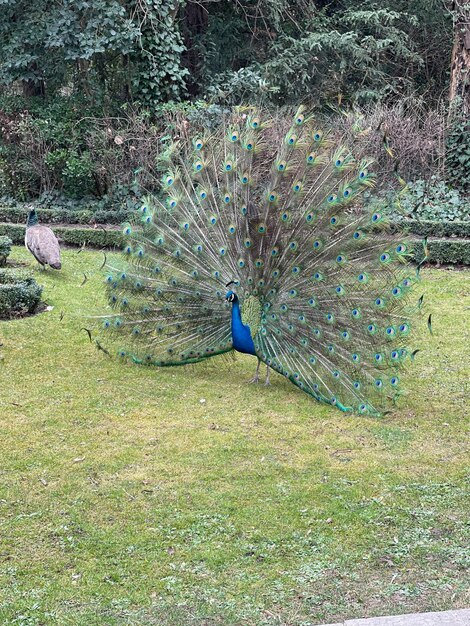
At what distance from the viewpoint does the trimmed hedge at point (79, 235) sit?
15.7 m

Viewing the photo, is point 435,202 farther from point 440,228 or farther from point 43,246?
point 43,246

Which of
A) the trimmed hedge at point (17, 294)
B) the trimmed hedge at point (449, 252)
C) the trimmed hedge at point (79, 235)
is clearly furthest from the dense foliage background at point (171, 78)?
the trimmed hedge at point (17, 294)

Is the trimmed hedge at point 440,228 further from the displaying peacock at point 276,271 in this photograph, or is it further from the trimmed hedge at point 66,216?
the displaying peacock at point 276,271

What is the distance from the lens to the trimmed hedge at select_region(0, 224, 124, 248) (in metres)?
15.7

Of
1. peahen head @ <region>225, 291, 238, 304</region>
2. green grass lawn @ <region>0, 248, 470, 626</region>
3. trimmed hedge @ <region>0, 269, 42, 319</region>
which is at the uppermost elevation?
peahen head @ <region>225, 291, 238, 304</region>

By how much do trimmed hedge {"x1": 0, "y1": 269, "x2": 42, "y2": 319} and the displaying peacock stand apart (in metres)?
2.47

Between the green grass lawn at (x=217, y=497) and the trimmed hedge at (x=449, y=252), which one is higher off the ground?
the trimmed hedge at (x=449, y=252)

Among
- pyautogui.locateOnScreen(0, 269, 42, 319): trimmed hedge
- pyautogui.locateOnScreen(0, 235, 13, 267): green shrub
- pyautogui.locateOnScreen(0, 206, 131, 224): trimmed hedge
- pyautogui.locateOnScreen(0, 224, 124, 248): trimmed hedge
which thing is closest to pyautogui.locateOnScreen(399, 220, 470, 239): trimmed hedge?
pyautogui.locateOnScreen(0, 224, 124, 248): trimmed hedge

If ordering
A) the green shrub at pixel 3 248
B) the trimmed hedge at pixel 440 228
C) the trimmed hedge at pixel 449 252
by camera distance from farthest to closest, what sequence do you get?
the trimmed hedge at pixel 440 228, the trimmed hedge at pixel 449 252, the green shrub at pixel 3 248

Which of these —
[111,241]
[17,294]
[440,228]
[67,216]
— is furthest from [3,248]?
[440,228]

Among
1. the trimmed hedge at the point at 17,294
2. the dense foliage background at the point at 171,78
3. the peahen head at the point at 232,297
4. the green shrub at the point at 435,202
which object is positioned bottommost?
the trimmed hedge at the point at 17,294

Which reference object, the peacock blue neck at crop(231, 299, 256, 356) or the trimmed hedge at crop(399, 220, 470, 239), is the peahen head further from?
the trimmed hedge at crop(399, 220, 470, 239)

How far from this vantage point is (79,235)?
52.4ft

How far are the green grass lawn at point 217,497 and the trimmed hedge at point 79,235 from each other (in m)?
6.51
